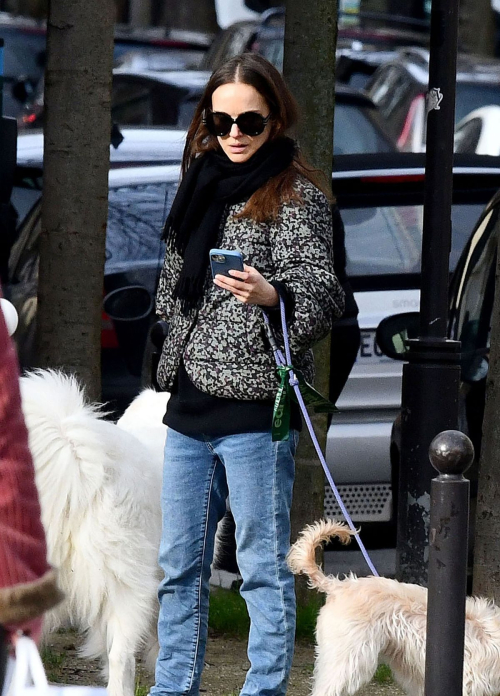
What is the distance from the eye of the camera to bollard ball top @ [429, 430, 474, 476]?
3455mm

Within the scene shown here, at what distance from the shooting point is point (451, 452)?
3455mm

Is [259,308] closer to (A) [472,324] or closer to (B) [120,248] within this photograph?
(A) [472,324]

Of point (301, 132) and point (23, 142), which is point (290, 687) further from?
point (23, 142)

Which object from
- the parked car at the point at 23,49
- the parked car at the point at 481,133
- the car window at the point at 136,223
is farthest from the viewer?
the parked car at the point at 23,49

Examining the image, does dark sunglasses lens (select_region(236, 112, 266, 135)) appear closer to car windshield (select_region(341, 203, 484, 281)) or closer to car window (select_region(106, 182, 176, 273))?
car windshield (select_region(341, 203, 484, 281))

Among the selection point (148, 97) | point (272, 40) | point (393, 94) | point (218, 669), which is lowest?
point (218, 669)

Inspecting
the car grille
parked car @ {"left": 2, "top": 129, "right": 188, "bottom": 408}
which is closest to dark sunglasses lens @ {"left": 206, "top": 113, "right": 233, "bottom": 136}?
parked car @ {"left": 2, "top": 129, "right": 188, "bottom": 408}

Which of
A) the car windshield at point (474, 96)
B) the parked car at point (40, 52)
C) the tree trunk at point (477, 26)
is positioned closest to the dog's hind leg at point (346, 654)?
the car windshield at point (474, 96)

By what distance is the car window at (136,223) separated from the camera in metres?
7.32

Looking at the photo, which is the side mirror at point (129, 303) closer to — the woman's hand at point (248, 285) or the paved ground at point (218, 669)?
the paved ground at point (218, 669)

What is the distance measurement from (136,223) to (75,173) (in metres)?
2.07

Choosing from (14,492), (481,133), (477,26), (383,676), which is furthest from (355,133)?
(14,492)

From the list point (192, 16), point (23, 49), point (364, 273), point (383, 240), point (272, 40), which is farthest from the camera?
point (192, 16)

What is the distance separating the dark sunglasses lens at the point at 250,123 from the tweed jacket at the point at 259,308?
0.65 ft
